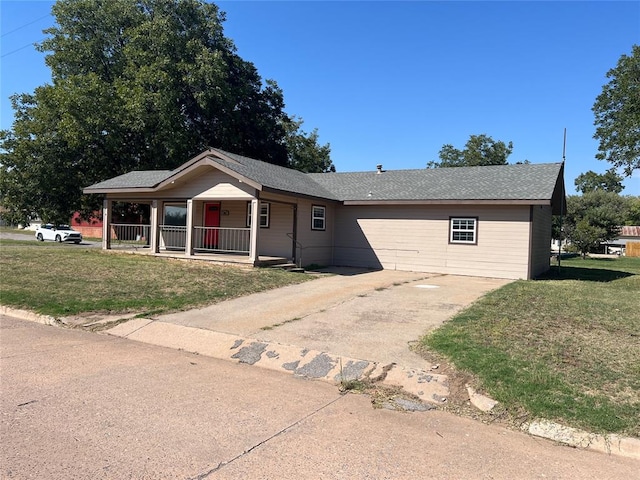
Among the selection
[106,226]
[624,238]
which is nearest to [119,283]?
[106,226]

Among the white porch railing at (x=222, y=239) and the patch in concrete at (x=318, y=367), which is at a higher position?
the white porch railing at (x=222, y=239)

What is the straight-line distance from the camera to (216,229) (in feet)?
61.3

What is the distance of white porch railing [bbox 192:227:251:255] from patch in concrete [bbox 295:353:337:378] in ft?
44.2

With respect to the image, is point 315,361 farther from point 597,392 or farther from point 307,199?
point 307,199

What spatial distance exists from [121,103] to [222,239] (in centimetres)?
1468

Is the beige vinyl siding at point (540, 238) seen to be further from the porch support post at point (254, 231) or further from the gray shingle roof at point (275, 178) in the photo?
the porch support post at point (254, 231)

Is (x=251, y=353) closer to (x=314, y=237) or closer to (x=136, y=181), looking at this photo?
(x=314, y=237)

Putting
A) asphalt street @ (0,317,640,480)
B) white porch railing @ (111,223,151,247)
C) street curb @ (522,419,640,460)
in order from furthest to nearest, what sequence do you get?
white porch railing @ (111,223,151,247) < street curb @ (522,419,640,460) < asphalt street @ (0,317,640,480)

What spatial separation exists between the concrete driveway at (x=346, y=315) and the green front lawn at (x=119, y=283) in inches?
37.0

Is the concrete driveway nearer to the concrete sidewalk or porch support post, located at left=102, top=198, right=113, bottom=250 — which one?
the concrete sidewalk

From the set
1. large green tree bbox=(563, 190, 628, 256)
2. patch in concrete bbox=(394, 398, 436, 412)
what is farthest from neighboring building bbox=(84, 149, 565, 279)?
large green tree bbox=(563, 190, 628, 256)

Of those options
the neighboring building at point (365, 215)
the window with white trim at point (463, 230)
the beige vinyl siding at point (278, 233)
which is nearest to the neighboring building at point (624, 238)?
the neighboring building at point (365, 215)

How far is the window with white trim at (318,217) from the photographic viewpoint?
18.7 m

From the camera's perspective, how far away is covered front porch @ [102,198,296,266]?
691 inches
